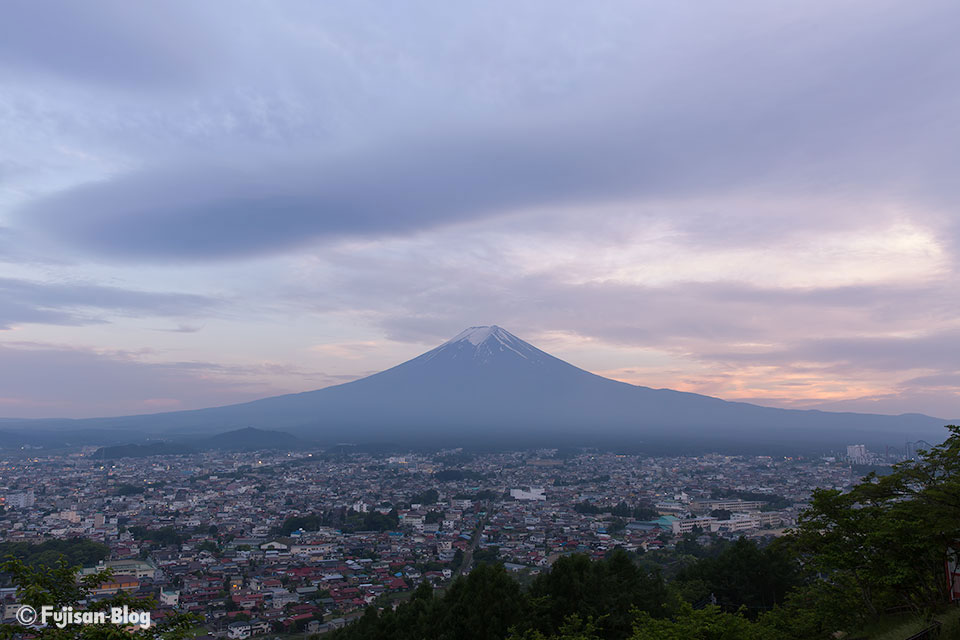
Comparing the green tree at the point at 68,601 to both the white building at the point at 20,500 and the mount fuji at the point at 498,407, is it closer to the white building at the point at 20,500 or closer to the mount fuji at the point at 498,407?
the white building at the point at 20,500

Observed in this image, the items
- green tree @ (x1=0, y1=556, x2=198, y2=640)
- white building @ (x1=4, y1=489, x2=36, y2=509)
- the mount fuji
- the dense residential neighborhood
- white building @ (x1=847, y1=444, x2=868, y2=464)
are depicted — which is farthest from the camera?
the mount fuji

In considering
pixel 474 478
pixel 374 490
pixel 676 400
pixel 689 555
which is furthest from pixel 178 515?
pixel 676 400

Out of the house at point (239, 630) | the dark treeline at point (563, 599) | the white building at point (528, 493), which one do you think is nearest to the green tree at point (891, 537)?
the dark treeline at point (563, 599)

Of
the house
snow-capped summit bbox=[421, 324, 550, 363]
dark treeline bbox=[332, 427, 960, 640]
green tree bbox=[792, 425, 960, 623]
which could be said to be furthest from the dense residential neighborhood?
snow-capped summit bbox=[421, 324, 550, 363]

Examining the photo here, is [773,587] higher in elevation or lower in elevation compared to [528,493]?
higher

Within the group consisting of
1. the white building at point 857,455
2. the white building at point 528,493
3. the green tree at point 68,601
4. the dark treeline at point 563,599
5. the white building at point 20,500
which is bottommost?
the white building at point 20,500

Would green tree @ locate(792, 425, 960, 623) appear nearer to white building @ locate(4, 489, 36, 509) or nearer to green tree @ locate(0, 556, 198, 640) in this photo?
green tree @ locate(0, 556, 198, 640)

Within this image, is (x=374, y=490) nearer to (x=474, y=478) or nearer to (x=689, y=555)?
(x=474, y=478)

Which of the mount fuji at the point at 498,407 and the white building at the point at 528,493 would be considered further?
the mount fuji at the point at 498,407

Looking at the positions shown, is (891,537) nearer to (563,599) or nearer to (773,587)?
(563,599)

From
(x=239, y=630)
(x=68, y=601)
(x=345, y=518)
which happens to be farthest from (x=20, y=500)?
(x=68, y=601)
